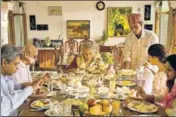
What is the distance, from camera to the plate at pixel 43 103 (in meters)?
1.57

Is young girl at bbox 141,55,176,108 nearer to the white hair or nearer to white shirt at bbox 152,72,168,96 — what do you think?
white shirt at bbox 152,72,168,96

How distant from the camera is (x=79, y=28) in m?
5.96

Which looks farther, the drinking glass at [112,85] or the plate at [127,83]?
the plate at [127,83]

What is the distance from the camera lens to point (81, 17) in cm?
593

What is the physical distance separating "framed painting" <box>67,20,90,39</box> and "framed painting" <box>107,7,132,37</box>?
1.73ft

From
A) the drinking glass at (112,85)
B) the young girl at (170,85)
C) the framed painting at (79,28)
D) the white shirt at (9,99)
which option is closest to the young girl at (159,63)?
the young girl at (170,85)

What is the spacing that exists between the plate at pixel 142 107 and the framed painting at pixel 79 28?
440 centimetres

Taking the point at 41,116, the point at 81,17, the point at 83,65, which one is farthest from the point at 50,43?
the point at 41,116

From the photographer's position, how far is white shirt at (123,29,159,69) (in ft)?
9.24

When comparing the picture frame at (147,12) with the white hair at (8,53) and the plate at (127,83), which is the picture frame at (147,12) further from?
the white hair at (8,53)

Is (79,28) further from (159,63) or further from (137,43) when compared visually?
(159,63)

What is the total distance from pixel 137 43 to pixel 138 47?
50 mm

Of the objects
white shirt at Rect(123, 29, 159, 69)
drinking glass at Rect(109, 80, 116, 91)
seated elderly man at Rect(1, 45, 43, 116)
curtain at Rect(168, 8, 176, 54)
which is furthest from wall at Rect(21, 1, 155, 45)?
seated elderly man at Rect(1, 45, 43, 116)

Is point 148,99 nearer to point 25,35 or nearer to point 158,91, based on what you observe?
point 158,91
